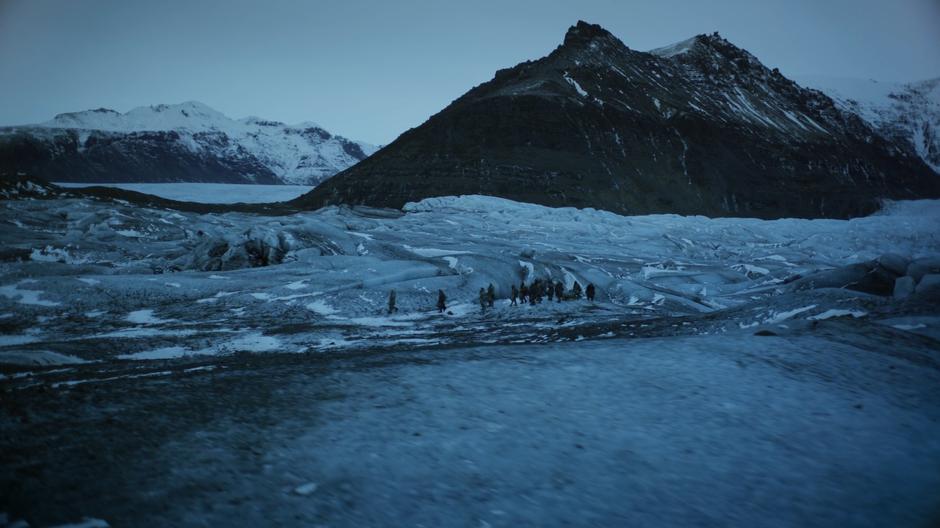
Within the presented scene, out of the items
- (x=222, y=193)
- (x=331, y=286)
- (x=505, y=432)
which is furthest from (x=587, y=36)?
(x=505, y=432)

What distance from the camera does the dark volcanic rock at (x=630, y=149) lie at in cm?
10594

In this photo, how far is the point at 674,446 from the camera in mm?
5066

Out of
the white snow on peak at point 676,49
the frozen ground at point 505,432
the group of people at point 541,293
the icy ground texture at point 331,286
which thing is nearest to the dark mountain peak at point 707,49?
the white snow on peak at point 676,49

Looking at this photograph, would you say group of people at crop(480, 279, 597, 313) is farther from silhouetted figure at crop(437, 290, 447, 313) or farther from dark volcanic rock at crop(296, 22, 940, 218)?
dark volcanic rock at crop(296, 22, 940, 218)

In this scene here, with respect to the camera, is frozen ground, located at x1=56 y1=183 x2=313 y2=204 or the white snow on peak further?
the white snow on peak

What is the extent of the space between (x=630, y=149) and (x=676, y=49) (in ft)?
227

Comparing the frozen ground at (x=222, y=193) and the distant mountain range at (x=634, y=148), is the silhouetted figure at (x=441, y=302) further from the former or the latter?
the frozen ground at (x=222, y=193)

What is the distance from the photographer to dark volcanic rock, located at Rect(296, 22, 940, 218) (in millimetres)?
105938

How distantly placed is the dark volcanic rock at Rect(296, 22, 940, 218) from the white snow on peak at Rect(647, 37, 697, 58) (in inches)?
60.8

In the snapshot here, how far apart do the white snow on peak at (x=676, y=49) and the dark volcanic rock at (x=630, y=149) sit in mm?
1543

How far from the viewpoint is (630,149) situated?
117 metres

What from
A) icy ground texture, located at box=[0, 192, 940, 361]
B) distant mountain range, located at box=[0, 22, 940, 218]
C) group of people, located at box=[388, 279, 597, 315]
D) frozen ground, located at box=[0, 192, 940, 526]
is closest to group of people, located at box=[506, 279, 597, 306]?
group of people, located at box=[388, 279, 597, 315]

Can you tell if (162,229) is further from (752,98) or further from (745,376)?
(752,98)

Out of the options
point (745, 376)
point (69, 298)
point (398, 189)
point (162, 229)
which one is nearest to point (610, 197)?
point (398, 189)
